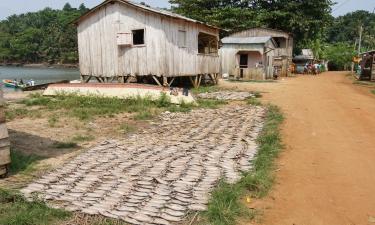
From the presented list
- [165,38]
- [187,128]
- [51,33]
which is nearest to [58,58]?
[51,33]

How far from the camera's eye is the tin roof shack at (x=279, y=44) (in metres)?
32.4

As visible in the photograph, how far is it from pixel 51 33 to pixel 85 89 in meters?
95.2

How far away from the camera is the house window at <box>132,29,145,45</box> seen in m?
17.6

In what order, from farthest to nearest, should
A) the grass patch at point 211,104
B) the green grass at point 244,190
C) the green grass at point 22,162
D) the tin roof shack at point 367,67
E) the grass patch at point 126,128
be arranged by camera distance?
the tin roof shack at point 367,67 < the grass patch at point 211,104 < the grass patch at point 126,128 < the green grass at point 22,162 < the green grass at point 244,190

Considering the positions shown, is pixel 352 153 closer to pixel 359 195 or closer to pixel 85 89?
pixel 359 195

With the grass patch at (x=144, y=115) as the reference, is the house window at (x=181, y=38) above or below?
above

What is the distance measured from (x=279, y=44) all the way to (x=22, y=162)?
3338 centimetres

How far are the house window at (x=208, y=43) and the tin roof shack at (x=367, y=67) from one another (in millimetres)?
12510

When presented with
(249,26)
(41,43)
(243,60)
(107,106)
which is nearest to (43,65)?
(41,43)

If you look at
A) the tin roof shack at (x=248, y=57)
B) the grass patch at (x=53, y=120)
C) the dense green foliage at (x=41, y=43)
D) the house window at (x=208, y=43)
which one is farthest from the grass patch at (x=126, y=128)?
the dense green foliage at (x=41, y=43)

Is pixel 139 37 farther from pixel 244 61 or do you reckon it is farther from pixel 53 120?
pixel 244 61

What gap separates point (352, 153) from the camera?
715 cm

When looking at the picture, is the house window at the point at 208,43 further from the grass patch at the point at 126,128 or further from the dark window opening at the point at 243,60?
the grass patch at the point at 126,128

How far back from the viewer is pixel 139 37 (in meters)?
18.2
